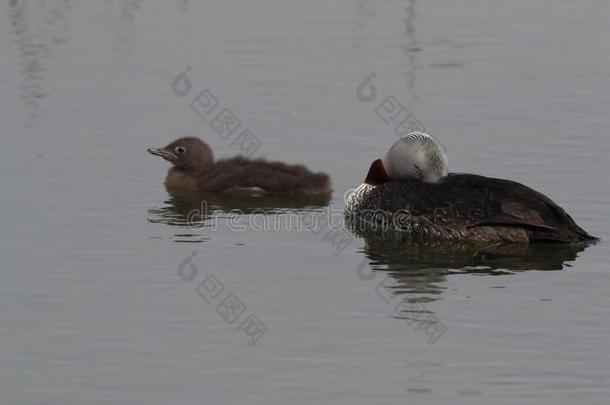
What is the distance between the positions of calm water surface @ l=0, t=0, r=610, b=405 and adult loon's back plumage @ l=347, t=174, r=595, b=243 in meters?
0.22

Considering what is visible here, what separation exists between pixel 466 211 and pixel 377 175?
1130 mm

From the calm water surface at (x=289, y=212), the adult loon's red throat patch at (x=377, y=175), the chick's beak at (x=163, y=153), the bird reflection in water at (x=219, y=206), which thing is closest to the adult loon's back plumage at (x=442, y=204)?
the adult loon's red throat patch at (x=377, y=175)

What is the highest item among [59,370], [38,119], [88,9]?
[88,9]

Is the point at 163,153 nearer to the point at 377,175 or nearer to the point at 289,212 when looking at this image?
the point at 289,212

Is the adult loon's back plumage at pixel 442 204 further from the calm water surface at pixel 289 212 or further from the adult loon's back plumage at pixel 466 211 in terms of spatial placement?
the calm water surface at pixel 289 212

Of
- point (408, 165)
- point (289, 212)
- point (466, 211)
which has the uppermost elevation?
point (408, 165)

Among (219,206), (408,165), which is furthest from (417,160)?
(219,206)

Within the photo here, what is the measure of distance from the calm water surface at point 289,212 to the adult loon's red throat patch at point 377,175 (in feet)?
1.49

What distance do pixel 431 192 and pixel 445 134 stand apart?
221cm

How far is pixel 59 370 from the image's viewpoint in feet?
30.1

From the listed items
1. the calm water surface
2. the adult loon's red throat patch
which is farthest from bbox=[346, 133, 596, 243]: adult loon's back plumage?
the calm water surface

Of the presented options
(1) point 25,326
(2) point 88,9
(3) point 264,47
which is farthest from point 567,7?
(1) point 25,326

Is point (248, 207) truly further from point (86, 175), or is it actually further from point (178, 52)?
point (178, 52)

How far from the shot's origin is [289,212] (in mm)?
13664
